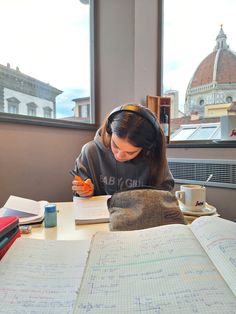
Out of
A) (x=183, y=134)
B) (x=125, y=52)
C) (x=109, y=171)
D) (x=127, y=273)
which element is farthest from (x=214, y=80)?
(x=127, y=273)

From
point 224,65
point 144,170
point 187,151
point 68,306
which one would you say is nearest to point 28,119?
point 144,170

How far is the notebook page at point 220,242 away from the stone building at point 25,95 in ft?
3.83

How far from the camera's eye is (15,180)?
4.22ft

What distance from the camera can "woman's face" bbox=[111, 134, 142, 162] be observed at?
85 cm

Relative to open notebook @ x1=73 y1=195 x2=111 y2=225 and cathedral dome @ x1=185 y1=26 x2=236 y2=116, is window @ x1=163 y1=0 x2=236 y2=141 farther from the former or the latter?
open notebook @ x1=73 y1=195 x2=111 y2=225

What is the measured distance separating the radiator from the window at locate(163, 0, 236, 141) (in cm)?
22

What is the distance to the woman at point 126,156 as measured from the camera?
2.68ft

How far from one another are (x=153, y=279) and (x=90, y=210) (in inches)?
17.7

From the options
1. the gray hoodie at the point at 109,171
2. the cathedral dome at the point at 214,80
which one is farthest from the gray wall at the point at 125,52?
the gray hoodie at the point at 109,171

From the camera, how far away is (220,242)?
1.47ft

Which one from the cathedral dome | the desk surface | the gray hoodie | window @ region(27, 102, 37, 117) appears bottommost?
the desk surface

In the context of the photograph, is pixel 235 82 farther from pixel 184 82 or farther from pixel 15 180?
pixel 15 180

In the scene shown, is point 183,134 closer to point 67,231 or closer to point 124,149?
point 124,149

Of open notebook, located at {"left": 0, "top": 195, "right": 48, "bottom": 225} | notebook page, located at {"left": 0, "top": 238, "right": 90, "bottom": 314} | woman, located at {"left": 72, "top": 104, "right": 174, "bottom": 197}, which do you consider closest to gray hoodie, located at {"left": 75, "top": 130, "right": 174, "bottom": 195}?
woman, located at {"left": 72, "top": 104, "right": 174, "bottom": 197}
